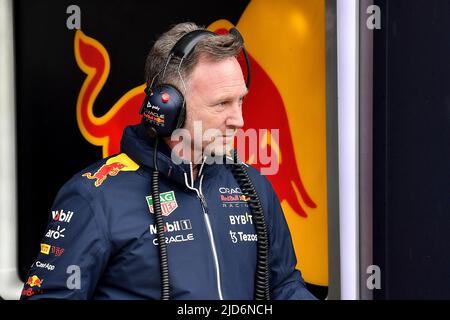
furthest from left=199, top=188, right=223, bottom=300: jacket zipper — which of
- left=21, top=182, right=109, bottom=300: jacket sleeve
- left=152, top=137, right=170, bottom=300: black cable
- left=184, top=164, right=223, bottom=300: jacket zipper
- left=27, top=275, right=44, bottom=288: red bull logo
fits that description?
left=27, top=275, right=44, bottom=288: red bull logo

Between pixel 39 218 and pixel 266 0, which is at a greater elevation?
pixel 266 0

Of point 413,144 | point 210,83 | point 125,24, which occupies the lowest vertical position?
point 413,144

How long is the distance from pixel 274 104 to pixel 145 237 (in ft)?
3.93

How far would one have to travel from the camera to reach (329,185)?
9.47 feet

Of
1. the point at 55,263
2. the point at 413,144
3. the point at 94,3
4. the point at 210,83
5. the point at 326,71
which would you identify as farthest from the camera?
the point at 94,3

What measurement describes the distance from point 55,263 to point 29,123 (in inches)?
45.2

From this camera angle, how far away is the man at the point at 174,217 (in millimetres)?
2014

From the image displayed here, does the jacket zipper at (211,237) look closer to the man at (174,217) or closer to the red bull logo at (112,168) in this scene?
the man at (174,217)

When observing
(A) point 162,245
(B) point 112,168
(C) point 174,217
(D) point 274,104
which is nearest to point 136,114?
(D) point 274,104

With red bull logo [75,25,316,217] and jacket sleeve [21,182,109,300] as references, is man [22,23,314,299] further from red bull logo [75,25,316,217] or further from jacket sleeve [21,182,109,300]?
red bull logo [75,25,316,217]

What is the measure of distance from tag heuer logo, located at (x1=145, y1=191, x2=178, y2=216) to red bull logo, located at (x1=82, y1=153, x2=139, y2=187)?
0.39 feet

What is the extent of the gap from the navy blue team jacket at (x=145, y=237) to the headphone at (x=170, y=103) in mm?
85

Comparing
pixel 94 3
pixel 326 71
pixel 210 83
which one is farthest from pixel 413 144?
pixel 94 3

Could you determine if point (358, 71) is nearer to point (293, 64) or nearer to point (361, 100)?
point (361, 100)
